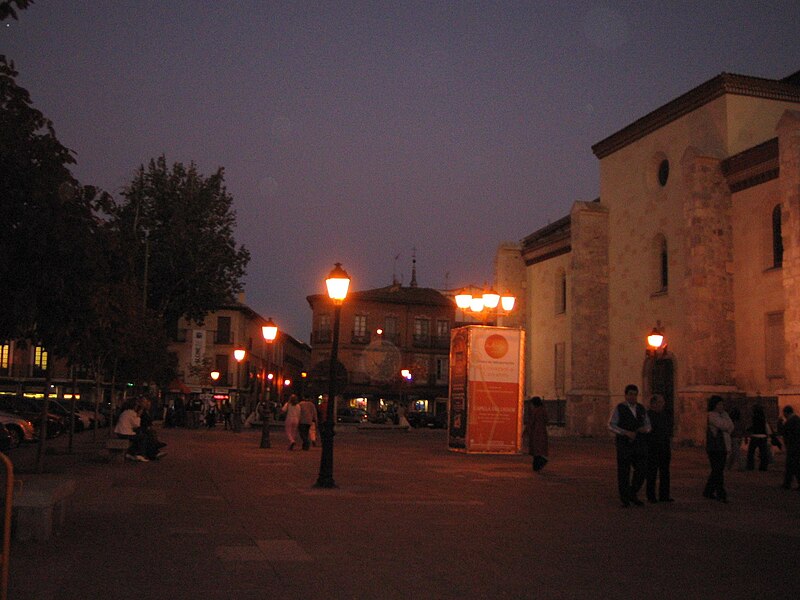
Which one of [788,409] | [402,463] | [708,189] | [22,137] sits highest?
[708,189]

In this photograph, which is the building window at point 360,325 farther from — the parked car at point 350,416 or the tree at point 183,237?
the tree at point 183,237

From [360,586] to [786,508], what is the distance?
9.33m

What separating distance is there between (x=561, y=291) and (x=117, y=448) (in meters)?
30.6

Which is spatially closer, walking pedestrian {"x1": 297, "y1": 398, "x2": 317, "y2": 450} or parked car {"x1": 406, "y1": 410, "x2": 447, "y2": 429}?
walking pedestrian {"x1": 297, "y1": 398, "x2": 317, "y2": 450}

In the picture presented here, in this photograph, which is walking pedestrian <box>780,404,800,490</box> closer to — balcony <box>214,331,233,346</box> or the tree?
the tree

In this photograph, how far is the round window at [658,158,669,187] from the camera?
1510 inches

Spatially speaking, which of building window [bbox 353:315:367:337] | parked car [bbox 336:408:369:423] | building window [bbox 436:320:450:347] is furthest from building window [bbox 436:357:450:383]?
parked car [bbox 336:408:369:423]

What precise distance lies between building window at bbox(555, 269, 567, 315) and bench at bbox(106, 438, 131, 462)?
29677mm

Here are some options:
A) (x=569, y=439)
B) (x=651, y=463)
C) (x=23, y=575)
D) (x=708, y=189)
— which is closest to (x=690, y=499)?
(x=651, y=463)

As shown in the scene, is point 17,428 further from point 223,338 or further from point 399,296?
point 399,296

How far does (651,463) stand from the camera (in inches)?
561

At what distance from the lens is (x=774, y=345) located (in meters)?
31.1

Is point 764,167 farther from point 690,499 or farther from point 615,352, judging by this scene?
point 690,499

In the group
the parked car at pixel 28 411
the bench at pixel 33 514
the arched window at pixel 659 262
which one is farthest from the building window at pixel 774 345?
the bench at pixel 33 514
